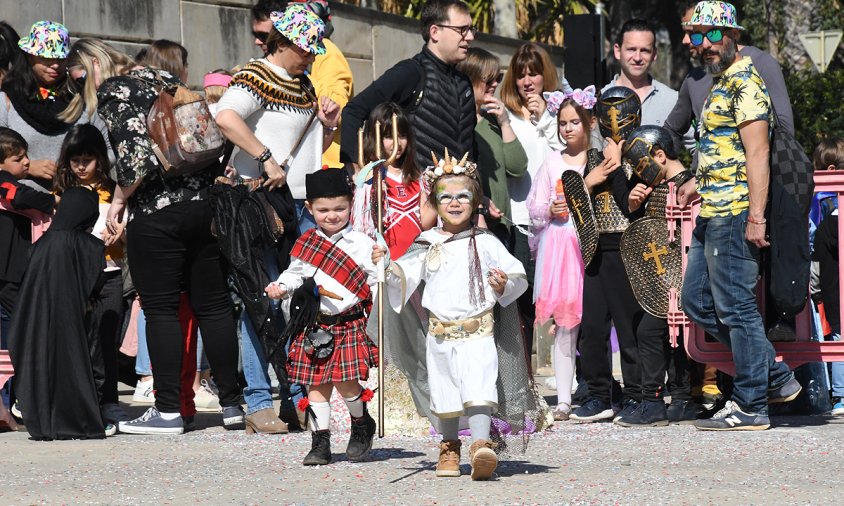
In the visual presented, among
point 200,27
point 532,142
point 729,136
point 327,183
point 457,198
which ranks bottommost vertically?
point 457,198

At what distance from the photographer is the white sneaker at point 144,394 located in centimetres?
1032

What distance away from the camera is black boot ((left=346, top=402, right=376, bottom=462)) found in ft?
24.5

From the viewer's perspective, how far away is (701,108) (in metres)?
8.88

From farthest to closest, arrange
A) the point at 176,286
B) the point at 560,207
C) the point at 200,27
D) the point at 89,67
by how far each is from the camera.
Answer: the point at 200,27 < the point at 560,207 < the point at 89,67 < the point at 176,286

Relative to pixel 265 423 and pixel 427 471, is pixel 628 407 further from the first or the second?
pixel 427 471

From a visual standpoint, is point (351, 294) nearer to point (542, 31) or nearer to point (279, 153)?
point (279, 153)

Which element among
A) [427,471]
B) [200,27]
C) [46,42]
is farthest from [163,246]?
[200,27]

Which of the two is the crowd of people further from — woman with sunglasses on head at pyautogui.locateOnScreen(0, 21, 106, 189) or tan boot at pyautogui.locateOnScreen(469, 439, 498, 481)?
tan boot at pyautogui.locateOnScreen(469, 439, 498, 481)

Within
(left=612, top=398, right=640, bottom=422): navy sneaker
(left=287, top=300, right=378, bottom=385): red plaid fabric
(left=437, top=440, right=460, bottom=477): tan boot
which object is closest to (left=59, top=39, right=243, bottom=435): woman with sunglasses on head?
(left=287, top=300, right=378, bottom=385): red plaid fabric

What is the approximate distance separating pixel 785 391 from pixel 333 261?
2603 mm

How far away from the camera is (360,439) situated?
750 centimetres

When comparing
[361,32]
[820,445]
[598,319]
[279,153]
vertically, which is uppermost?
[361,32]

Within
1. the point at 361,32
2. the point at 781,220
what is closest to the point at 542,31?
the point at 361,32

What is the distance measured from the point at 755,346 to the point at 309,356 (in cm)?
239
